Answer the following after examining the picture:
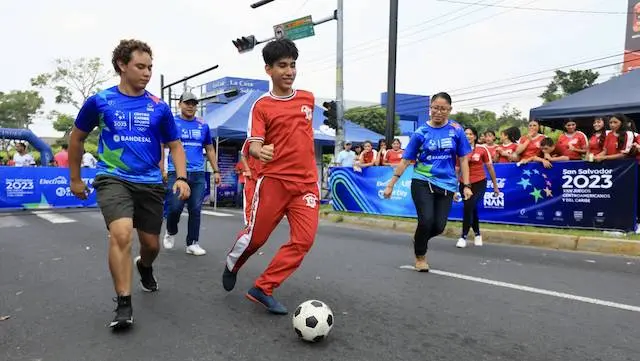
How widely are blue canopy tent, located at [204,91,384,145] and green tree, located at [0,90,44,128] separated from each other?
5692cm

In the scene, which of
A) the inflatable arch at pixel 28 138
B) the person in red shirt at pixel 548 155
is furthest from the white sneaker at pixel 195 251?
the inflatable arch at pixel 28 138

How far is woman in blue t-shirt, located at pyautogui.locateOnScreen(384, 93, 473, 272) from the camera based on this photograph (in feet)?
16.5

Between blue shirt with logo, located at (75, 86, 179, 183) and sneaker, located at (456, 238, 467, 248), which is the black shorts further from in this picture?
sneaker, located at (456, 238, 467, 248)

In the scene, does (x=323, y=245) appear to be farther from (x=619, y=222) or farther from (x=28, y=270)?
(x=619, y=222)

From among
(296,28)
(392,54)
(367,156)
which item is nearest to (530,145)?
(367,156)

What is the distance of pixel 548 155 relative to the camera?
8484 millimetres

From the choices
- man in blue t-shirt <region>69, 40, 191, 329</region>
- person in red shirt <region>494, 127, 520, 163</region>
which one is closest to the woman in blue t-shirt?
man in blue t-shirt <region>69, 40, 191, 329</region>

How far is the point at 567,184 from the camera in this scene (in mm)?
8008

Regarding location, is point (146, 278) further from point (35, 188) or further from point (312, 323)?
point (35, 188)

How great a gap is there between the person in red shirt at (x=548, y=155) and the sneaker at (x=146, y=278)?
6.65 metres

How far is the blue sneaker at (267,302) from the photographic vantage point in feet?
11.1

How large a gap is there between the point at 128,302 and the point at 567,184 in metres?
7.17

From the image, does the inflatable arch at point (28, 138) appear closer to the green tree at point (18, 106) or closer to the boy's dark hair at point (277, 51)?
the boy's dark hair at point (277, 51)

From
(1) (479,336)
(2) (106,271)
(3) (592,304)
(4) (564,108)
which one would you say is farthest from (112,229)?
(4) (564,108)
